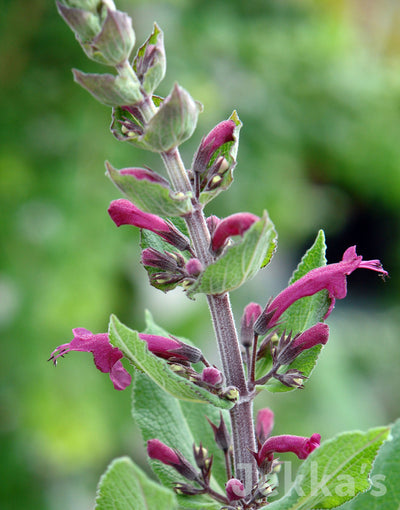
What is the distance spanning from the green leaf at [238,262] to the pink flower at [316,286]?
0.14 metres

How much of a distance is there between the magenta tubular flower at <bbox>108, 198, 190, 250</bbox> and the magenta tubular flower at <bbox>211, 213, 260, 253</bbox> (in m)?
0.11

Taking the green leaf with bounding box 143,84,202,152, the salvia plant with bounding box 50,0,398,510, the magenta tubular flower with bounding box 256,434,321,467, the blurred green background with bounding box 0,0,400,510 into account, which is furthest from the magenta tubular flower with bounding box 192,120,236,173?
the blurred green background with bounding box 0,0,400,510

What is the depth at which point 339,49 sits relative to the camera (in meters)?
3.54

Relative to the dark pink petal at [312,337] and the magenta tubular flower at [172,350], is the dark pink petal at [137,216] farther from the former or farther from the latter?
the dark pink petal at [312,337]

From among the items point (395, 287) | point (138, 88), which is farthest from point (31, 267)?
point (395, 287)

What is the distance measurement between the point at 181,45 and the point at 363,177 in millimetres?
2598

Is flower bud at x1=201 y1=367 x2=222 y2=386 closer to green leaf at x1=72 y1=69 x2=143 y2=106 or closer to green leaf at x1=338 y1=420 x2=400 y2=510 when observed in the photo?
green leaf at x1=338 y1=420 x2=400 y2=510

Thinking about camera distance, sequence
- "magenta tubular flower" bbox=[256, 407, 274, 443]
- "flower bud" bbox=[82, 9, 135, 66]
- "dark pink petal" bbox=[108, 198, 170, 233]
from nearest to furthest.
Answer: "flower bud" bbox=[82, 9, 135, 66], "dark pink petal" bbox=[108, 198, 170, 233], "magenta tubular flower" bbox=[256, 407, 274, 443]

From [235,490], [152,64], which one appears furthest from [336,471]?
[152,64]

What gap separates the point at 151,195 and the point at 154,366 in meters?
0.26

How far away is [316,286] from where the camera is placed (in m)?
1.05

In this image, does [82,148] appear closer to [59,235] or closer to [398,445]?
[59,235]

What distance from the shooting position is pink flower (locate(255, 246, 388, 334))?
1.03m

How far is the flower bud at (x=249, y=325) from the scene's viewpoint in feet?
3.56
